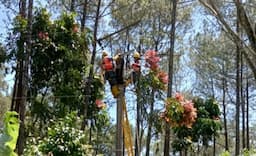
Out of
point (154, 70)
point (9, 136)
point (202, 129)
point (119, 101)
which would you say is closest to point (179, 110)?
point (154, 70)

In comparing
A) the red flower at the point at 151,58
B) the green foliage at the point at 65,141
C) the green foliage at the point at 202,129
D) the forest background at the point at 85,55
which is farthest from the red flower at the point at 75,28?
the green foliage at the point at 202,129

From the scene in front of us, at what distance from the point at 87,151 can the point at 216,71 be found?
44.8 ft

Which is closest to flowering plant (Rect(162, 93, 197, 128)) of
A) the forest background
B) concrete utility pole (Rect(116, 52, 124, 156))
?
the forest background

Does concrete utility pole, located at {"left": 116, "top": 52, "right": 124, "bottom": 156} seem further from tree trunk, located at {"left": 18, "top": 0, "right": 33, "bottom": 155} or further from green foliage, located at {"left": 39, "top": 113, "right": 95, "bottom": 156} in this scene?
tree trunk, located at {"left": 18, "top": 0, "right": 33, "bottom": 155}

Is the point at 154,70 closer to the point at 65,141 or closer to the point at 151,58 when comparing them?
the point at 151,58

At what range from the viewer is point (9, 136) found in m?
1.05

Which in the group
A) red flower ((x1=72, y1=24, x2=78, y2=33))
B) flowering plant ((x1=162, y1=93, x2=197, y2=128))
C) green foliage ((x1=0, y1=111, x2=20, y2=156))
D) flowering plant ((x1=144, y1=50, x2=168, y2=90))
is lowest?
green foliage ((x1=0, y1=111, x2=20, y2=156))

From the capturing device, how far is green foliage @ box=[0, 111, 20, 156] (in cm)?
103

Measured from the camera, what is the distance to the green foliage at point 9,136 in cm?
103

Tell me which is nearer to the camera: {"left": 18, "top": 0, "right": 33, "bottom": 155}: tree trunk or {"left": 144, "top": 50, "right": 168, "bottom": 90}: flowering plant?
{"left": 144, "top": 50, "right": 168, "bottom": 90}: flowering plant

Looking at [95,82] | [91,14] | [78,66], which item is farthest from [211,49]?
[78,66]

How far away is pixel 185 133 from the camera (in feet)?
53.8

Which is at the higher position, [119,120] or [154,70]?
[154,70]

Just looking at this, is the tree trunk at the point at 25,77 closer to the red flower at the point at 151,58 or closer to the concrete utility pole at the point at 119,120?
the red flower at the point at 151,58
